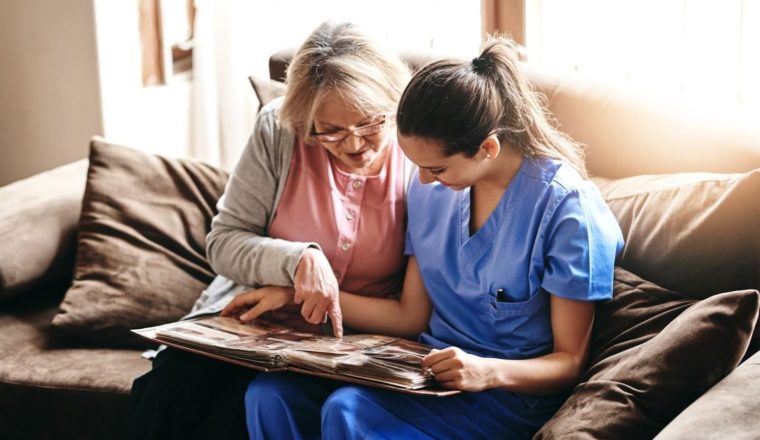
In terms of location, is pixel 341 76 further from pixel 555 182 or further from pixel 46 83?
pixel 46 83

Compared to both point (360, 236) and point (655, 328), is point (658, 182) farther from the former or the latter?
point (360, 236)

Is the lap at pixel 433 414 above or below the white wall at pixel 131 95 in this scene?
below

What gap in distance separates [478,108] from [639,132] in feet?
1.57

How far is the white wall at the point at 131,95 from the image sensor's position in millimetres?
3119

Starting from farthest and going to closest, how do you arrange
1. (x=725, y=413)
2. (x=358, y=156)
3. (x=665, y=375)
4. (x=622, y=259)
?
1. (x=358, y=156)
2. (x=622, y=259)
3. (x=665, y=375)
4. (x=725, y=413)

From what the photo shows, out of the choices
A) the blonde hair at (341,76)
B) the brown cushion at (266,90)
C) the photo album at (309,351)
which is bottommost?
the photo album at (309,351)

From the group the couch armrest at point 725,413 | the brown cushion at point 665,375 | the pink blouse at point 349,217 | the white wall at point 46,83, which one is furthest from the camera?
the white wall at point 46,83

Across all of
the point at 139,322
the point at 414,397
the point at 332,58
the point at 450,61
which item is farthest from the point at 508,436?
the point at 139,322

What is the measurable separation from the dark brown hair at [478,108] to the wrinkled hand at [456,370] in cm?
33

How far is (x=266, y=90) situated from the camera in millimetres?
2373

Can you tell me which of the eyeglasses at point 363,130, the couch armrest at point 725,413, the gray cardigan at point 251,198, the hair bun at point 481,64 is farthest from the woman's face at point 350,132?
the couch armrest at point 725,413

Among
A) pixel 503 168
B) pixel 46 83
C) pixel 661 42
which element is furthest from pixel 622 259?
pixel 46 83

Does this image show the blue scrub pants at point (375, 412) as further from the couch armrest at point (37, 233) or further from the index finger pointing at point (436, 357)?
the couch armrest at point (37, 233)

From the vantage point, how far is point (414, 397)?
1697mm
